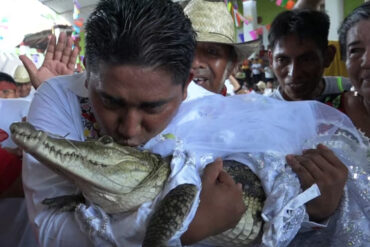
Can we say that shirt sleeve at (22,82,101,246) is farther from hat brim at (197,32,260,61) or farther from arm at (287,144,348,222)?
hat brim at (197,32,260,61)

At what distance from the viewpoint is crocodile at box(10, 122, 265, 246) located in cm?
65

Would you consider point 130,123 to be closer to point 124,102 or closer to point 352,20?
point 124,102

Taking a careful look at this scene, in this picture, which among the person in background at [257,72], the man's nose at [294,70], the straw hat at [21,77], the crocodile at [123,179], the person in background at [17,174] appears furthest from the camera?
the person in background at [257,72]

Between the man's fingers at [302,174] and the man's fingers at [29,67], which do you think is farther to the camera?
the man's fingers at [29,67]

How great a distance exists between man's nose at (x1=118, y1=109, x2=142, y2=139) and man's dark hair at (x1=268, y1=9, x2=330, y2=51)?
1.15 meters

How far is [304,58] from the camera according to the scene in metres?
1.69

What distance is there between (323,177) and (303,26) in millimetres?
1013

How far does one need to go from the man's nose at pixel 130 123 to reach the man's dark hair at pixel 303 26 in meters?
1.15

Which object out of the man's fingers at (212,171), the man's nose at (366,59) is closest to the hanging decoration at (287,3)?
the man's nose at (366,59)

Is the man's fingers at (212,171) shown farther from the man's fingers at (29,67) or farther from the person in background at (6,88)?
the person in background at (6,88)

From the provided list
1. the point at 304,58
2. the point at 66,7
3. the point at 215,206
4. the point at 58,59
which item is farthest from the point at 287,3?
the point at 66,7

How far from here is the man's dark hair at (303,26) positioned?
1697 mm

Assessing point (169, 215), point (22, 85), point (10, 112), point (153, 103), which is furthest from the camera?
point (22, 85)

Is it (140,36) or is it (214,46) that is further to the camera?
(214,46)
